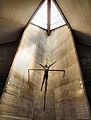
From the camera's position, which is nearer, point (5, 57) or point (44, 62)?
point (5, 57)

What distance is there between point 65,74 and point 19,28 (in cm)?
285

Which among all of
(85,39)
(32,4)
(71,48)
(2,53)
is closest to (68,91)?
(71,48)

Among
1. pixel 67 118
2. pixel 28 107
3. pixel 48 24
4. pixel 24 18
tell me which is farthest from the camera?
pixel 48 24

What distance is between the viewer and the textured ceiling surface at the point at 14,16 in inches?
206

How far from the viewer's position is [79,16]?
5.68 metres

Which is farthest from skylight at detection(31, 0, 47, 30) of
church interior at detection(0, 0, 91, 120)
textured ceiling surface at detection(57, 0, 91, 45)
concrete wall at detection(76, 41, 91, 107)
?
concrete wall at detection(76, 41, 91, 107)

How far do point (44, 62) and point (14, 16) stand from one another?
2263 millimetres

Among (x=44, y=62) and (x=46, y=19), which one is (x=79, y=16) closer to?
(x=44, y=62)

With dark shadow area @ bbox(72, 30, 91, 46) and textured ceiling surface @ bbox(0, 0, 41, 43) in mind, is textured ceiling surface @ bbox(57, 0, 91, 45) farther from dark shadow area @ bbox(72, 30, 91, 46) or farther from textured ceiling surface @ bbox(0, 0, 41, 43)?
textured ceiling surface @ bbox(0, 0, 41, 43)

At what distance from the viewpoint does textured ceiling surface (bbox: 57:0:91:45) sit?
5122 mm

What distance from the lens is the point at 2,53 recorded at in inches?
256

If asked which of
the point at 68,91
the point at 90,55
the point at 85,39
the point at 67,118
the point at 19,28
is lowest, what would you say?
the point at 67,118

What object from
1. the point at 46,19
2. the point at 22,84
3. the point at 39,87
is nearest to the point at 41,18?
the point at 46,19

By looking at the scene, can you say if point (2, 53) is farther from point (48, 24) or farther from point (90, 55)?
point (90, 55)
